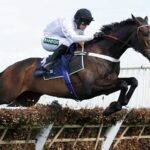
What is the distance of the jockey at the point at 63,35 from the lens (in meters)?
7.83

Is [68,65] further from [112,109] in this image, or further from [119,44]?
[112,109]

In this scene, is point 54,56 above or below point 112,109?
above

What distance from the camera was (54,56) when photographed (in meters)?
8.17

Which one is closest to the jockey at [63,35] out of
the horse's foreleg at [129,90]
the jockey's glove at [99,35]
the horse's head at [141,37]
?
the jockey's glove at [99,35]

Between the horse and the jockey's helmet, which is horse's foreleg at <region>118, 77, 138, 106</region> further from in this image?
the jockey's helmet

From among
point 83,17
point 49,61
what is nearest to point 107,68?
point 83,17

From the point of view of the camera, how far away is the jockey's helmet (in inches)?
309

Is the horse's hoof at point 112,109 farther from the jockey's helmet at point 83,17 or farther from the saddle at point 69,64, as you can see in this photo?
the jockey's helmet at point 83,17

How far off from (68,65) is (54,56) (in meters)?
0.28

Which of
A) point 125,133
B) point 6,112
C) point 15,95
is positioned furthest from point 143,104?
point 6,112

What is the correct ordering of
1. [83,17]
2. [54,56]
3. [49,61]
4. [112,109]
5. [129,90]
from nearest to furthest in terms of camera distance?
[112,109] → [129,90] → [83,17] → [54,56] → [49,61]

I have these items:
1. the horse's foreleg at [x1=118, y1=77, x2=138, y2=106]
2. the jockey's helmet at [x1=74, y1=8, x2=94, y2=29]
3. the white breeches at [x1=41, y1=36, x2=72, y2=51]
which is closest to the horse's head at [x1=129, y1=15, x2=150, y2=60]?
the horse's foreleg at [x1=118, y1=77, x2=138, y2=106]

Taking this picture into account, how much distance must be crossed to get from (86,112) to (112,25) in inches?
54.5

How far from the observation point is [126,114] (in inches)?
332
